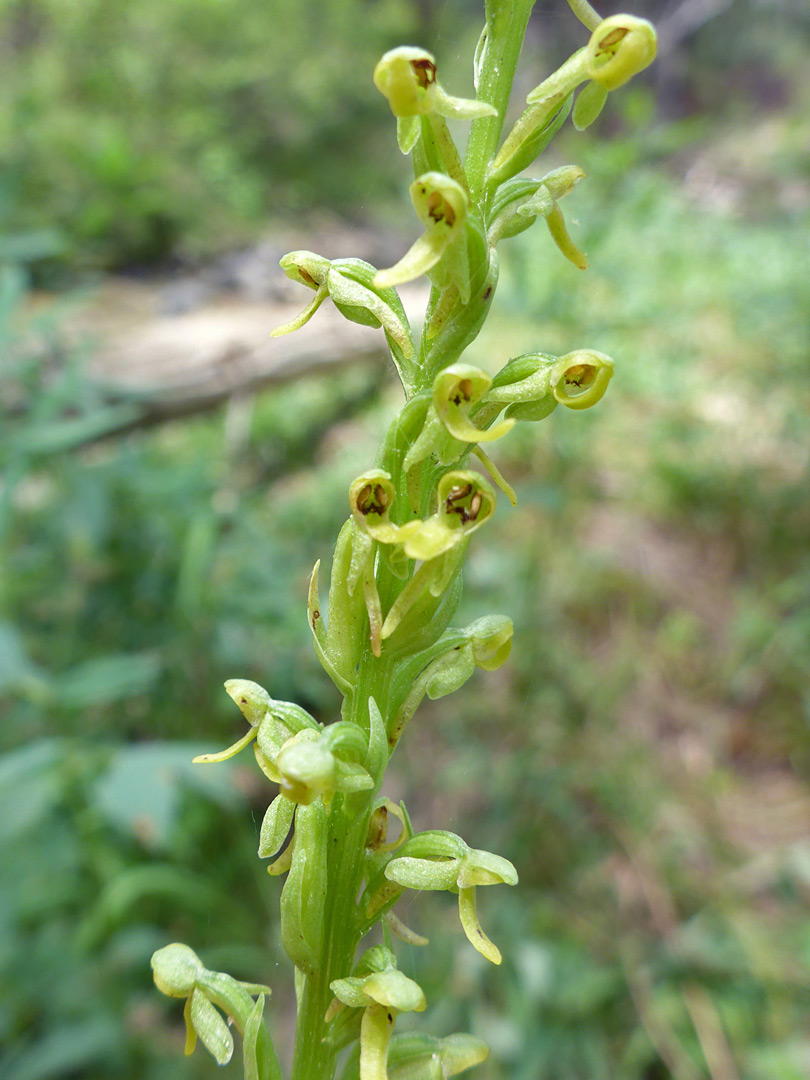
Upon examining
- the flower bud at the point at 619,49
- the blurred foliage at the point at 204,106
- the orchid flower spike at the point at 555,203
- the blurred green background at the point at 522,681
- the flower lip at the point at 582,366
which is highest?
the blurred foliage at the point at 204,106

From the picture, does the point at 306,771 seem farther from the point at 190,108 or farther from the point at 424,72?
the point at 190,108

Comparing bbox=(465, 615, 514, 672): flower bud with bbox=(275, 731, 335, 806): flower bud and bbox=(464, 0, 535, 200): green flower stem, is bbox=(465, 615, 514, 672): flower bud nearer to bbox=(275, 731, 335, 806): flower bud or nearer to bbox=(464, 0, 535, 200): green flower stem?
bbox=(275, 731, 335, 806): flower bud

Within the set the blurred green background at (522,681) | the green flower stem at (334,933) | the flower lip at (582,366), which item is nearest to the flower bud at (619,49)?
the flower lip at (582,366)

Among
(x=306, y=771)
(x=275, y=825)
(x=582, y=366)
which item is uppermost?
(x=582, y=366)

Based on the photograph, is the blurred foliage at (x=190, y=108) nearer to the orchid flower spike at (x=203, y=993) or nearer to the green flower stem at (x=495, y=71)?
the green flower stem at (x=495, y=71)

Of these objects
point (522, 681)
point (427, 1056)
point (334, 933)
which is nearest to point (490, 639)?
point (334, 933)

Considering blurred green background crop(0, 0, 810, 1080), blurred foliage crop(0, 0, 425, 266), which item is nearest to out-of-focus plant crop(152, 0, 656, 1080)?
blurred green background crop(0, 0, 810, 1080)
